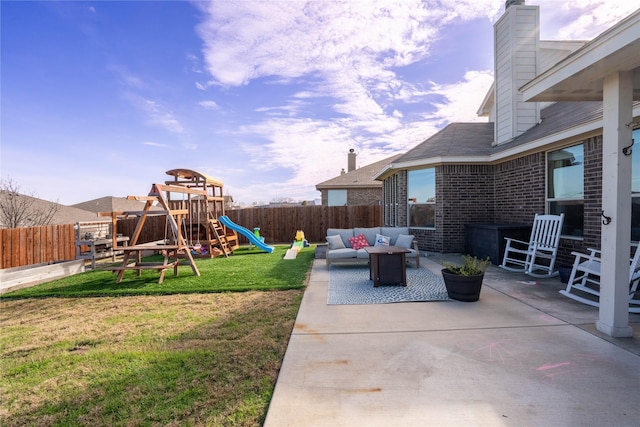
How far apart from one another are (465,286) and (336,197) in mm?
14633

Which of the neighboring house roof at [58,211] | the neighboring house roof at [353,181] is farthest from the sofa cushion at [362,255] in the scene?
the neighboring house roof at [58,211]

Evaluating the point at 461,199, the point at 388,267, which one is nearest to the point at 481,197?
the point at 461,199

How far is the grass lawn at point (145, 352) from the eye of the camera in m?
2.26

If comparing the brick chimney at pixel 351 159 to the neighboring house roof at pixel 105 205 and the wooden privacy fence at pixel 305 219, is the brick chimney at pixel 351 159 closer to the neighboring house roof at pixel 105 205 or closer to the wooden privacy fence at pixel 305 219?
the wooden privacy fence at pixel 305 219

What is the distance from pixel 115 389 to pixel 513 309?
16.4 ft

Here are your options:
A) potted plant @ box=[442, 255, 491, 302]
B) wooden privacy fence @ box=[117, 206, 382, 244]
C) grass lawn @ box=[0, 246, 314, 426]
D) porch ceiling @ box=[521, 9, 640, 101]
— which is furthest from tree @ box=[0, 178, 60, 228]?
porch ceiling @ box=[521, 9, 640, 101]

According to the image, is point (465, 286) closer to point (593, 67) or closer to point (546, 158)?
point (593, 67)

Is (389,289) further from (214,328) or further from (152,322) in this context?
(152,322)

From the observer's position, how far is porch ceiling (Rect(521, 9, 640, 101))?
278cm

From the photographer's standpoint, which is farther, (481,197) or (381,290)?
(481,197)

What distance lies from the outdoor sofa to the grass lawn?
1.64 m

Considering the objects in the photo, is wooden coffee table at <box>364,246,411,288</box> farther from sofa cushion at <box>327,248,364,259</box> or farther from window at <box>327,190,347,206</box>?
window at <box>327,190,347,206</box>

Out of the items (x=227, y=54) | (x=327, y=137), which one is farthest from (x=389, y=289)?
(x=327, y=137)

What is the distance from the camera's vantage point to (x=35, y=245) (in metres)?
10.2
